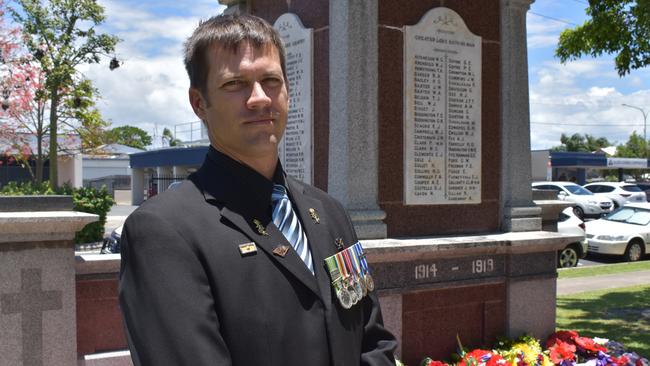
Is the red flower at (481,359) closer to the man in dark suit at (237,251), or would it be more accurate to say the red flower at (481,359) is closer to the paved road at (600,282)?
the man in dark suit at (237,251)

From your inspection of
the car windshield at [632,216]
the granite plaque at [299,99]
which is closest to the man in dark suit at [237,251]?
the granite plaque at [299,99]

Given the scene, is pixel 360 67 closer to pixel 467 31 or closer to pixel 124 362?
pixel 467 31

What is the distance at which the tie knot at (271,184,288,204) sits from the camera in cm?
211

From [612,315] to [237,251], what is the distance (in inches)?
318

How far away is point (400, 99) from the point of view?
5.18 metres

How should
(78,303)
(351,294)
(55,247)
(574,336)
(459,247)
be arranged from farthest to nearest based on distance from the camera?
(574,336)
(459,247)
(78,303)
(55,247)
(351,294)

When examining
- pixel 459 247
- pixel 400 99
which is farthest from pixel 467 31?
pixel 459 247

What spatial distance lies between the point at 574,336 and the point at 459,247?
132cm

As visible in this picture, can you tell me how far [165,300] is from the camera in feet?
5.57

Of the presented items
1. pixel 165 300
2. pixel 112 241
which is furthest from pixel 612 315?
pixel 165 300

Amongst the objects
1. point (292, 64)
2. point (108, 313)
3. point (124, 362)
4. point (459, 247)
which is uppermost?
point (292, 64)

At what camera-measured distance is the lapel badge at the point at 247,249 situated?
6.18 ft

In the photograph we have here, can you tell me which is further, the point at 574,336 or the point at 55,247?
the point at 574,336

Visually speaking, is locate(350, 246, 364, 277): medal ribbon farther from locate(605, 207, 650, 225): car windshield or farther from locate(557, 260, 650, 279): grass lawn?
locate(605, 207, 650, 225): car windshield
